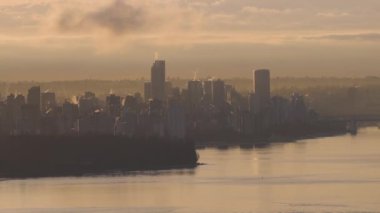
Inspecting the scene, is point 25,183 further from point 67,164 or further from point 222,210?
point 222,210

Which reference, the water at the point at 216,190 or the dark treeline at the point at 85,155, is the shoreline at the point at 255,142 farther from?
the water at the point at 216,190

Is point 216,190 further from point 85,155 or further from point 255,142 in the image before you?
point 255,142

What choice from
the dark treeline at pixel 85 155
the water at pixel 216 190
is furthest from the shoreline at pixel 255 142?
the water at pixel 216 190

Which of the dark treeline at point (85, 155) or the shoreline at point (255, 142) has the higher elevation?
the dark treeline at point (85, 155)

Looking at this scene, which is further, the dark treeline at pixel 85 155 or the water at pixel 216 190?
the dark treeline at pixel 85 155

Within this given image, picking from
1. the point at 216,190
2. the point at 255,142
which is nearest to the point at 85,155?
the point at 216,190

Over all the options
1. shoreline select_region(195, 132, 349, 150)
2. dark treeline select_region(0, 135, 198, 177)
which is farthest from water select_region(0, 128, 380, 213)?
shoreline select_region(195, 132, 349, 150)

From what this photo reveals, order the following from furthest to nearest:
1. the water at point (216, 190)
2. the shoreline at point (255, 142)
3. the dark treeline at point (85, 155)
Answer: the shoreline at point (255, 142), the dark treeline at point (85, 155), the water at point (216, 190)

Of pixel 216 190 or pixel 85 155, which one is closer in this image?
pixel 216 190

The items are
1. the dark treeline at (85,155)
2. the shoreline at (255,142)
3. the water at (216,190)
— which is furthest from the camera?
the shoreline at (255,142)
